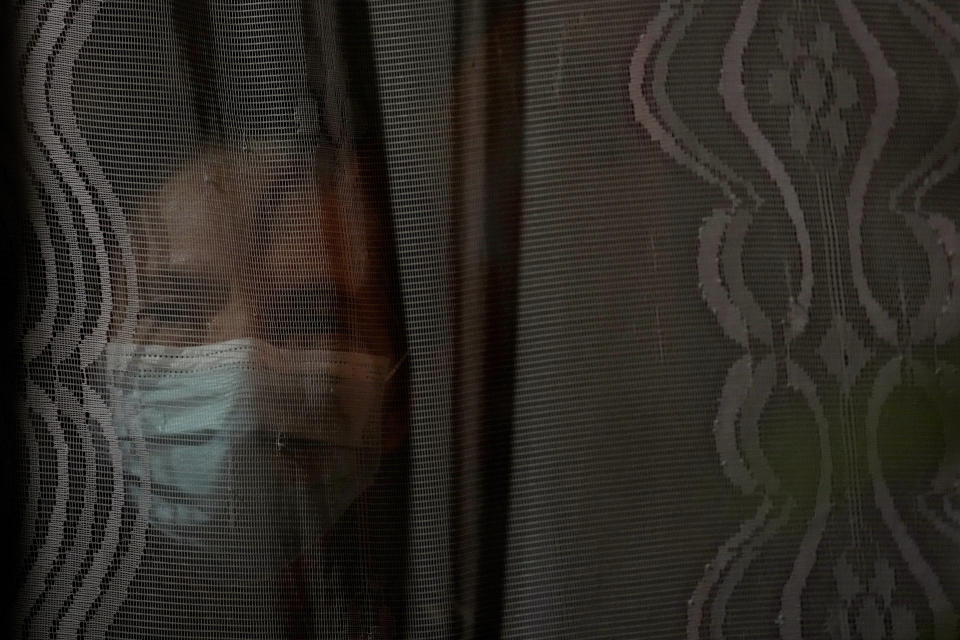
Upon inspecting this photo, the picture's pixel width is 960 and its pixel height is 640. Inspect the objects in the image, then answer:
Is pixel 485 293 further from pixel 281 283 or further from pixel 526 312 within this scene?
pixel 281 283

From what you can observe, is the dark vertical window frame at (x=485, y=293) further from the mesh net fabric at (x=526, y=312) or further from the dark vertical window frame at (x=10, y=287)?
the dark vertical window frame at (x=10, y=287)

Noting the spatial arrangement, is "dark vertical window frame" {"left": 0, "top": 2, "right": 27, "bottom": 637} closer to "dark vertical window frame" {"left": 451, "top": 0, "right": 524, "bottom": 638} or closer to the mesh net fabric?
the mesh net fabric

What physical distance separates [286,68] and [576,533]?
0.42m

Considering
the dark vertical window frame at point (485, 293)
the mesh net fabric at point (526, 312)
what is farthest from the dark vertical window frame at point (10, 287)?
the dark vertical window frame at point (485, 293)

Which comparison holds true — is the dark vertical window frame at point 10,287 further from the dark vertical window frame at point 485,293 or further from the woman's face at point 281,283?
the dark vertical window frame at point 485,293

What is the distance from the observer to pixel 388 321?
69cm

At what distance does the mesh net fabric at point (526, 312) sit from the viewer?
0.67m

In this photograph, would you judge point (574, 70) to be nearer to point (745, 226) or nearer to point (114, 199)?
point (745, 226)

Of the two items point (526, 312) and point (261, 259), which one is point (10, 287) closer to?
point (261, 259)

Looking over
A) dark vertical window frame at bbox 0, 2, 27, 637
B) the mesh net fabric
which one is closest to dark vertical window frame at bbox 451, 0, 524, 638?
the mesh net fabric

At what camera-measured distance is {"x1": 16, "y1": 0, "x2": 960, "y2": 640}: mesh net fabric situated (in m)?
0.67

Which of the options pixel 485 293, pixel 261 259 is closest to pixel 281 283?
pixel 261 259

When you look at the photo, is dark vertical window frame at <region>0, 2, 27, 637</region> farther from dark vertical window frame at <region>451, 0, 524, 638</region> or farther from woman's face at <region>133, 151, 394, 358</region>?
dark vertical window frame at <region>451, 0, 524, 638</region>

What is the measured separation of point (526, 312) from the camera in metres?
0.69
